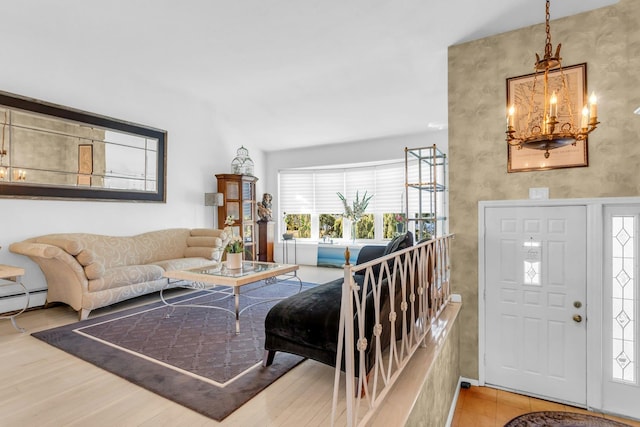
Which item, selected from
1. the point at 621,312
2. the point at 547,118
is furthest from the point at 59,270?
the point at 621,312

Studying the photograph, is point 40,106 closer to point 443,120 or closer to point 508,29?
point 508,29

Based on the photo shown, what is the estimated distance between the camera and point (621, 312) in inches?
106

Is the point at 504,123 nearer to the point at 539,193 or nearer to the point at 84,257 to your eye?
the point at 539,193

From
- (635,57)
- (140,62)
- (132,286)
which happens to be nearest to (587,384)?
(635,57)

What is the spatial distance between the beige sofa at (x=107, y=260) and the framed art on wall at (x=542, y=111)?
14.2 feet

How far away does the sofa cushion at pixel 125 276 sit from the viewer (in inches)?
147

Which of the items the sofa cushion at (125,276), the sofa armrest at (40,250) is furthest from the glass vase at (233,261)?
the sofa armrest at (40,250)

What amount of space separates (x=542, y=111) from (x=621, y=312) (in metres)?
1.82

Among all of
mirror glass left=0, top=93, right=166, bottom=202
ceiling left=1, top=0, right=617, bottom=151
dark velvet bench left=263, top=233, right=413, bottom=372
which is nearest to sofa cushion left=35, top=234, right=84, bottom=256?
mirror glass left=0, top=93, right=166, bottom=202

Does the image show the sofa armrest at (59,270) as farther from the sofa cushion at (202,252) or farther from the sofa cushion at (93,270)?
the sofa cushion at (202,252)

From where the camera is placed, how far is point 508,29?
122 inches

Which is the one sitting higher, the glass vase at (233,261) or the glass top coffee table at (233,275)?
the glass vase at (233,261)

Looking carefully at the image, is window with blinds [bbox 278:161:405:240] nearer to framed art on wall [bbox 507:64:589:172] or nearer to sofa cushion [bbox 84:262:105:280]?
framed art on wall [bbox 507:64:589:172]

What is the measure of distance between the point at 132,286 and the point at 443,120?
5.35 meters
